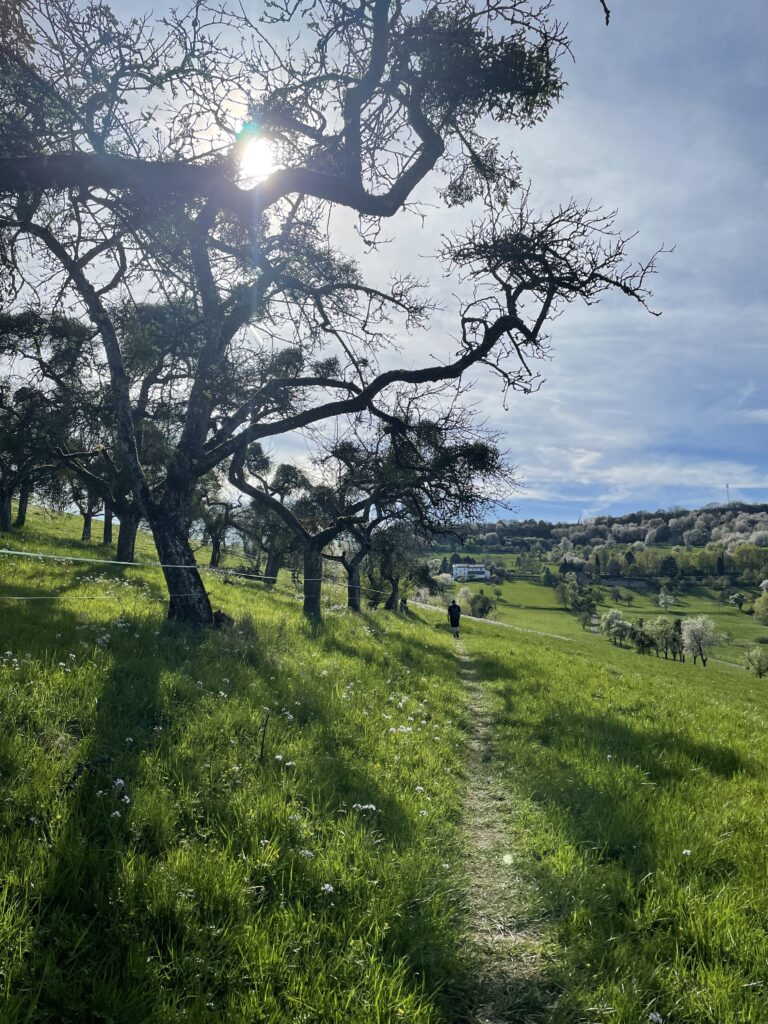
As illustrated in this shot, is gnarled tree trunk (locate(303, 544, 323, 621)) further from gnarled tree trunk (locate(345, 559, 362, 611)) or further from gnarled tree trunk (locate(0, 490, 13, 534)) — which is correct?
gnarled tree trunk (locate(0, 490, 13, 534))

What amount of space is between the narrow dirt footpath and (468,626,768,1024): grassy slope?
120 millimetres

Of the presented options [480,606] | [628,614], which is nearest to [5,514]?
[480,606]

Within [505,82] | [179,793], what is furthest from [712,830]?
[505,82]

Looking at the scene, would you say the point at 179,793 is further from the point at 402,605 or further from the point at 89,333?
the point at 402,605

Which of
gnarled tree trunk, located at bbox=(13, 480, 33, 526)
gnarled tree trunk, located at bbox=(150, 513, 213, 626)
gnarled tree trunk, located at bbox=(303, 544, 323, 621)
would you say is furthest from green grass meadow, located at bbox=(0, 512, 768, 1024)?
gnarled tree trunk, located at bbox=(13, 480, 33, 526)

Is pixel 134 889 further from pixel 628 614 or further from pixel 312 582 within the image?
pixel 628 614

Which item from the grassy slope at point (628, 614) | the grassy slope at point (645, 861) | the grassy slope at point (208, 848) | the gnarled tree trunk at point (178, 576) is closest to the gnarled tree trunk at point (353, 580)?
the gnarled tree trunk at point (178, 576)

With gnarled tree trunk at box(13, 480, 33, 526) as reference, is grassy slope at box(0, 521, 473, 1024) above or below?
below

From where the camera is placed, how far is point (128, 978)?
106 inches

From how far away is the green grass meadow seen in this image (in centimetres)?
286

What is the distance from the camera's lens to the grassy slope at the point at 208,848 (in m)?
2.76

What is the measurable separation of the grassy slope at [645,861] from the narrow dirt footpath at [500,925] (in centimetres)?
12

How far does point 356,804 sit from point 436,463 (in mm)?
12578

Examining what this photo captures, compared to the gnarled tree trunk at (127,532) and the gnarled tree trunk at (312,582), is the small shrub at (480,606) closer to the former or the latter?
the gnarled tree trunk at (127,532)
